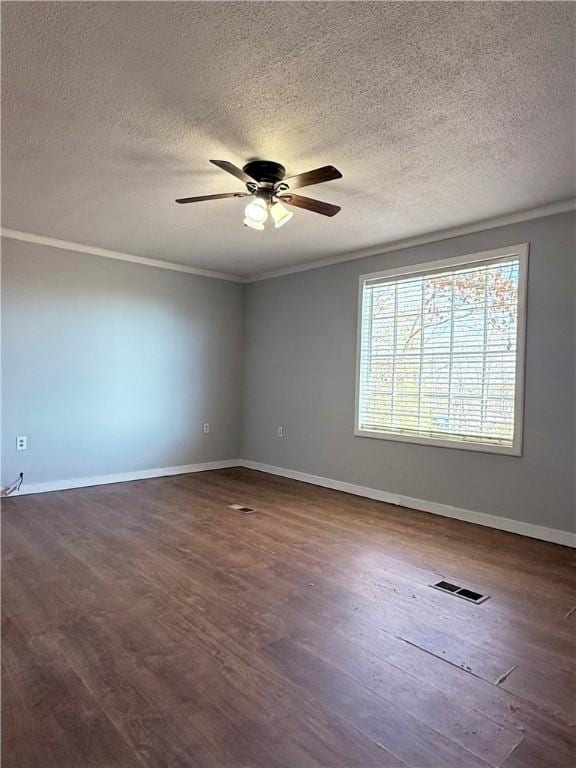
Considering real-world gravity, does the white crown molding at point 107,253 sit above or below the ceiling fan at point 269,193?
above

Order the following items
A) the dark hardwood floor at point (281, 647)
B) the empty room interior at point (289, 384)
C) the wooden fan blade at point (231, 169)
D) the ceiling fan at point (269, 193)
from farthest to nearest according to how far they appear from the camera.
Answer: the ceiling fan at point (269, 193)
the wooden fan blade at point (231, 169)
the empty room interior at point (289, 384)
the dark hardwood floor at point (281, 647)

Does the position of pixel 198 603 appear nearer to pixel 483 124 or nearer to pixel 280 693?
pixel 280 693

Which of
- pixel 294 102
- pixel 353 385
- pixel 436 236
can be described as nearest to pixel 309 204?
pixel 294 102

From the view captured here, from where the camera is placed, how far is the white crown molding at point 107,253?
4.45m

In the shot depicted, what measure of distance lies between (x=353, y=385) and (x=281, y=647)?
125 inches

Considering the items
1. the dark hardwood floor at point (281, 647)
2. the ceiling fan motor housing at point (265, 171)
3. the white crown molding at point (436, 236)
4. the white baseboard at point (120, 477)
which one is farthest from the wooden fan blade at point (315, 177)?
the white baseboard at point (120, 477)

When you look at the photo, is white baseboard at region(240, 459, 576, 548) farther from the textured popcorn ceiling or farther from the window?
the textured popcorn ceiling

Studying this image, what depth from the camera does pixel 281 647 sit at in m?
2.06

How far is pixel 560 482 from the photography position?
3461mm

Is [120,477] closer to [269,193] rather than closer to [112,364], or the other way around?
[112,364]

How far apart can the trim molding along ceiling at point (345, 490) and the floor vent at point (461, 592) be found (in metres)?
1.23

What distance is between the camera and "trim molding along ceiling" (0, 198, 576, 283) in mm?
3622

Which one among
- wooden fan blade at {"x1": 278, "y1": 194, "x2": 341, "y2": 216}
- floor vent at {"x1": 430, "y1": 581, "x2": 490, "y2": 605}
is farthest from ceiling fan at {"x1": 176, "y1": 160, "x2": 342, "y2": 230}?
floor vent at {"x1": 430, "y1": 581, "x2": 490, "y2": 605}

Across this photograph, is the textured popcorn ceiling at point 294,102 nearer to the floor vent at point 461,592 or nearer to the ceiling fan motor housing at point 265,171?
the ceiling fan motor housing at point 265,171
